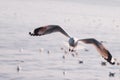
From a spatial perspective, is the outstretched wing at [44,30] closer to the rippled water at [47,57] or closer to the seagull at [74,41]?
the seagull at [74,41]

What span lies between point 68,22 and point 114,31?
5.21m

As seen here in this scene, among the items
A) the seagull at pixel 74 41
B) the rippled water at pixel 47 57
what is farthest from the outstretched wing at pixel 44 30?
the rippled water at pixel 47 57

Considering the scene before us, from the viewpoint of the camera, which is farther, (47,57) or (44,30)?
(47,57)

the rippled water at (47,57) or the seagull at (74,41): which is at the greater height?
the seagull at (74,41)

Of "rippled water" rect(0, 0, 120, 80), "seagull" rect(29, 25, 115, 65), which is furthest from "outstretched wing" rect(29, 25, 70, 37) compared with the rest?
"rippled water" rect(0, 0, 120, 80)

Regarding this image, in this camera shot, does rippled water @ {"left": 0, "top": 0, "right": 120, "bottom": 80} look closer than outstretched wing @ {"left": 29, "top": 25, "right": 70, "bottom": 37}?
No

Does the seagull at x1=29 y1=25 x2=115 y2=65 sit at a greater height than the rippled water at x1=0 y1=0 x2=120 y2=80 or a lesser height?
greater

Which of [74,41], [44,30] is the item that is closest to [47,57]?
[74,41]

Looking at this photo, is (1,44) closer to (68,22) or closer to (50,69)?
(50,69)

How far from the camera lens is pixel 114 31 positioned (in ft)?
123

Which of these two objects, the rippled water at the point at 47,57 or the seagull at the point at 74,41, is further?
the rippled water at the point at 47,57

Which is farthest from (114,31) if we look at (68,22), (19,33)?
(19,33)

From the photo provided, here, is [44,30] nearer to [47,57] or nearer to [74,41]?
[74,41]

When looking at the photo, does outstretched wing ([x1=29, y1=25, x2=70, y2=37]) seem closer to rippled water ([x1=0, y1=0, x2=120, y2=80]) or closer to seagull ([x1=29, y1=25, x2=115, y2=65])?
seagull ([x1=29, y1=25, x2=115, y2=65])
